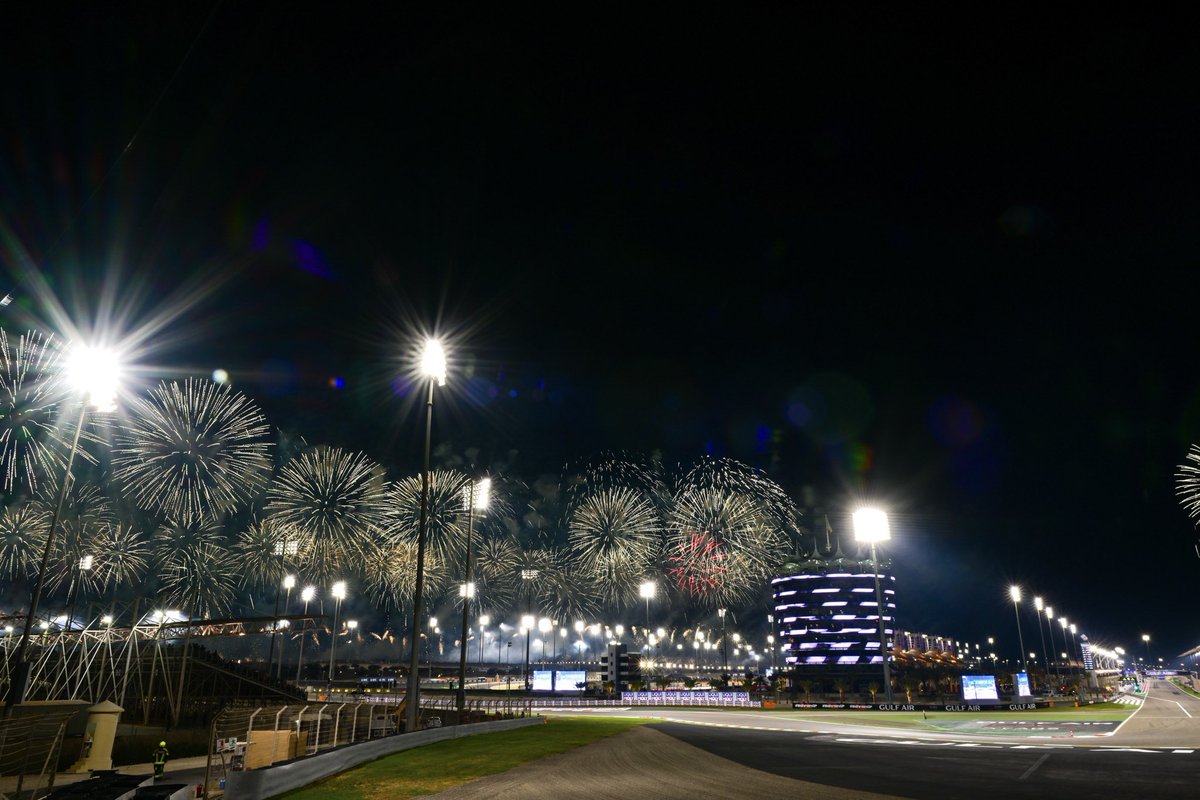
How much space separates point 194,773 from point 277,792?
11.7 meters

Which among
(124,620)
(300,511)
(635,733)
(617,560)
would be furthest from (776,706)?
(124,620)

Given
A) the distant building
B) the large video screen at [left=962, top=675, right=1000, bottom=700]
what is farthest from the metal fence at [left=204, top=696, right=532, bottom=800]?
the distant building

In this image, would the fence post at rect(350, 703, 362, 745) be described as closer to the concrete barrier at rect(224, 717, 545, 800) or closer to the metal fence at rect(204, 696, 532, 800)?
the metal fence at rect(204, 696, 532, 800)

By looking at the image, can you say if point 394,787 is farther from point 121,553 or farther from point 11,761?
point 121,553

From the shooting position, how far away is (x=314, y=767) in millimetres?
19703

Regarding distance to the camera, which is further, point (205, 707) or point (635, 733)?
point (205, 707)

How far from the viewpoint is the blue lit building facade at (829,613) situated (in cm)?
17062

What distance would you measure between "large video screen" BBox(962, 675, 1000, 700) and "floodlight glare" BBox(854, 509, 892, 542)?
60.4 ft

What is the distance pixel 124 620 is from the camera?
541 ft

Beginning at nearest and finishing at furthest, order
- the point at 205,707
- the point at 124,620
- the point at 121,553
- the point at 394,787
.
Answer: the point at 394,787 → the point at 205,707 → the point at 121,553 → the point at 124,620

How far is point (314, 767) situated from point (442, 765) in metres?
4.77

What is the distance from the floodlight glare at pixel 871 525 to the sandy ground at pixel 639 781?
3255cm

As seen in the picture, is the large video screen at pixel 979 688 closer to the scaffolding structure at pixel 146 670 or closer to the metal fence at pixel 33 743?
the scaffolding structure at pixel 146 670

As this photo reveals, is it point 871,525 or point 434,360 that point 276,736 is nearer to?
point 434,360
